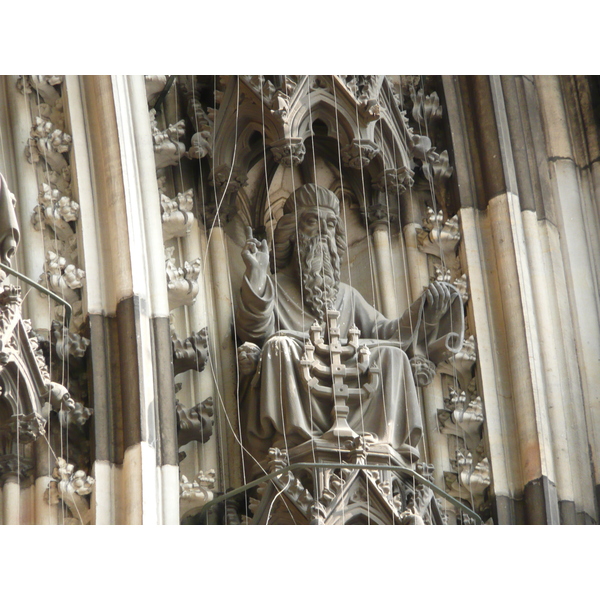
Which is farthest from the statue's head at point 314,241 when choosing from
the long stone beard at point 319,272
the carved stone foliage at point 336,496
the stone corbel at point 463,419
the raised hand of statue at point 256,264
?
the carved stone foliage at point 336,496

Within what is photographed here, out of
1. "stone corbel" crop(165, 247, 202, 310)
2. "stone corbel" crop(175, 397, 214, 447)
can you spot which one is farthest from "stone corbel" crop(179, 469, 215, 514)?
"stone corbel" crop(165, 247, 202, 310)

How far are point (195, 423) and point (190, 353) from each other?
269 mm

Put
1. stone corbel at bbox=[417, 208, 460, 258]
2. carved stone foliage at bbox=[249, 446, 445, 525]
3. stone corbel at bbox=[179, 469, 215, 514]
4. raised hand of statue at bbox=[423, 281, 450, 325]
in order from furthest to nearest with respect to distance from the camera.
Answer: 1. stone corbel at bbox=[417, 208, 460, 258]
2. raised hand of statue at bbox=[423, 281, 450, 325]
3. stone corbel at bbox=[179, 469, 215, 514]
4. carved stone foliage at bbox=[249, 446, 445, 525]

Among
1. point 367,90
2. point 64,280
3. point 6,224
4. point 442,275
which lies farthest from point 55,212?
point 442,275

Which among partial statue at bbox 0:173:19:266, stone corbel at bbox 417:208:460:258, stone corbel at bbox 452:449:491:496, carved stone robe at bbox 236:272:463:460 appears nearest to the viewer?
partial statue at bbox 0:173:19:266

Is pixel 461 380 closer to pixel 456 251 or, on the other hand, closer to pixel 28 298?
pixel 456 251

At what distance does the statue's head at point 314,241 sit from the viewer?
22.8ft

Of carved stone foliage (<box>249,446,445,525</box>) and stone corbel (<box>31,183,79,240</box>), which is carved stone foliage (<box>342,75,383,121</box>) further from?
carved stone foliage (<box>249,446,445,525</box>)

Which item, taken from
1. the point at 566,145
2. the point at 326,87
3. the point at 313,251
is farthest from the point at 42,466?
the point at 566,145

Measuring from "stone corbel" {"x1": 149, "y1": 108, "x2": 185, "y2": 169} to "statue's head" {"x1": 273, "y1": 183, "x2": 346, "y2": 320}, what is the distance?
0.49m

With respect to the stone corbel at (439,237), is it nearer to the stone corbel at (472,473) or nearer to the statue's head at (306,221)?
the statue's head at (306,221)

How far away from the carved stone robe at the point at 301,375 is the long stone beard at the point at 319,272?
0.15 feet

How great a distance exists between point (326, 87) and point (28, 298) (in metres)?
1.60

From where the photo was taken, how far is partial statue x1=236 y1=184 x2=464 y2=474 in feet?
21.5
